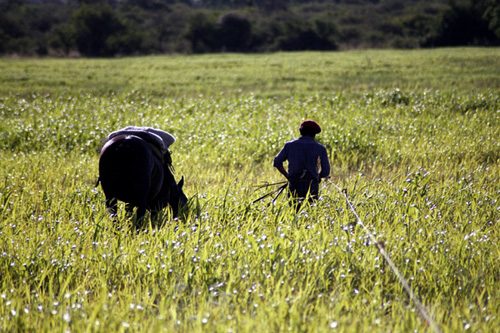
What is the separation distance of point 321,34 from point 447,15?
11.4 meters

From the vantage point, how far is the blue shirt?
5.19 m

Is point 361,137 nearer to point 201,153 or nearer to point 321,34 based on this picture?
point 201,153

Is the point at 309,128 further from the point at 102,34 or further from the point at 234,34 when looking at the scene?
the point at 102,34

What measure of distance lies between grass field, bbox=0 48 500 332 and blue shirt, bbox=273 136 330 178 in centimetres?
41

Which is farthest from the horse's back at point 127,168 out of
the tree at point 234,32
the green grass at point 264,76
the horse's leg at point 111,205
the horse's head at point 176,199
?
the tree at point 234,32

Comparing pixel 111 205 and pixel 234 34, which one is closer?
pixel 111 205

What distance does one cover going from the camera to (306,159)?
5.20 m

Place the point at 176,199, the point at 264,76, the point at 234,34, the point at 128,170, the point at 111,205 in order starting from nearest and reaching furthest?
the point at 128,170, the point at 111,205, the point at 176,199, the point at 264,76, the point at 234,34

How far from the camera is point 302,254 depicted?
3.63 m

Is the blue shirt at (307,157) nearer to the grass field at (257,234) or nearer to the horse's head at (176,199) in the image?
the grass field at (257,234)

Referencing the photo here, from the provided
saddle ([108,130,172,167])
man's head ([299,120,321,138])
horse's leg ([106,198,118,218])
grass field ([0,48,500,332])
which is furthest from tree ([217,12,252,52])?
horse's leg ([106,198,118,218])

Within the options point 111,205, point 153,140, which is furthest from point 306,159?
point 111,205

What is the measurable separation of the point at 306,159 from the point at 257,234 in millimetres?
1342

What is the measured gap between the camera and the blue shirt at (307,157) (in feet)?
17.0
